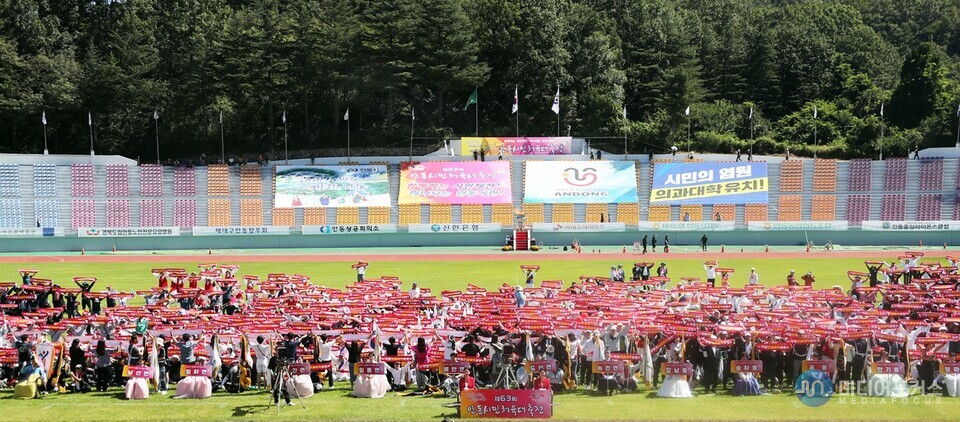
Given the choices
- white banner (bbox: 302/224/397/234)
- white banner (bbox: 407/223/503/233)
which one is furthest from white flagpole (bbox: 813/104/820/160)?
white banner (bbox: 302/224/397/234)

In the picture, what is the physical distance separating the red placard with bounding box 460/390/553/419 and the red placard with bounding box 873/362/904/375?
22.8ft

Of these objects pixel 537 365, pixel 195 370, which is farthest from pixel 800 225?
pixel 195 370

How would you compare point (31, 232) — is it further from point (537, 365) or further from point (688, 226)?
point (537, 365)

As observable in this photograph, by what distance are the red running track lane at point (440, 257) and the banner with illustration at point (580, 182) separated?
42.2 ft

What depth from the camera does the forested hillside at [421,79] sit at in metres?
79.7

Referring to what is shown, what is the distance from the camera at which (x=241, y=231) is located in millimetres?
59500

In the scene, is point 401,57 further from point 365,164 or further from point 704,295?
point 704,295

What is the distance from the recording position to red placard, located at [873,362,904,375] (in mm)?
18953

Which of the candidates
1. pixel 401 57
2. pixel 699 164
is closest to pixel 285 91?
pixel 401 57

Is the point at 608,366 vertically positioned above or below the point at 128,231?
below

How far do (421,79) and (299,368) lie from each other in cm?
6295

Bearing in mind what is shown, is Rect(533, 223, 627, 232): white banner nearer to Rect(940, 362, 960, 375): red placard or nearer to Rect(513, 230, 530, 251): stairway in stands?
Rect(513, 230, 530, 251): stairway in stands

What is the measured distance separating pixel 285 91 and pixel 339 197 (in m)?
19.6

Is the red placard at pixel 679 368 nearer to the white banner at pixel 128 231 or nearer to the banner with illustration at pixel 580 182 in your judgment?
the white banner at pixel 128 231
